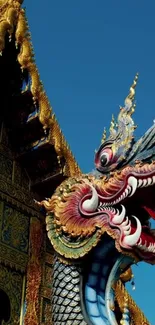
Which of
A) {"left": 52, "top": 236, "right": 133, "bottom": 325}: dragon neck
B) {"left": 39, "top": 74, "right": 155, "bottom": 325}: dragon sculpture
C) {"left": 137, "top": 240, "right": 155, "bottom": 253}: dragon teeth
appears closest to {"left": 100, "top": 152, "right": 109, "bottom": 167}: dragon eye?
{"left": 39, "top": 74, "right": 155, "bottom": 325}: dragon sculpture

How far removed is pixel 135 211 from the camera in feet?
13.2

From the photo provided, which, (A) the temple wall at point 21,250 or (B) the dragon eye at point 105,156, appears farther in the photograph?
(A) the temple wall at point 21,250

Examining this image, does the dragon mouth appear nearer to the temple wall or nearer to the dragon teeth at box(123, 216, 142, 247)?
the dragon teeth at box(123, 216, 142, 247)

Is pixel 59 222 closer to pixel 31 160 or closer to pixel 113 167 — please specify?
pixel 113 167

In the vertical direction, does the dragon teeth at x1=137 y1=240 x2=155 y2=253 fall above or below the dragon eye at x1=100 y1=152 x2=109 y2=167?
below

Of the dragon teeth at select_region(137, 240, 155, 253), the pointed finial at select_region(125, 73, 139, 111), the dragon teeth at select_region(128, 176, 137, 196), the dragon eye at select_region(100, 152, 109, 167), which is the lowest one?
the dragon teeth at select_region(137, 240, 155, 253)

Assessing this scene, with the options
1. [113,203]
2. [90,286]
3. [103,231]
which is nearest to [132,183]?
[113,203]

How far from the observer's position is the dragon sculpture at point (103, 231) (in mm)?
3801

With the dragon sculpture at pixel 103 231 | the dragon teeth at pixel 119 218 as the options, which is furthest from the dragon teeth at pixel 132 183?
the dragon teeth at pixel 119 218

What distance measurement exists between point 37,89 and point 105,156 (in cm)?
122

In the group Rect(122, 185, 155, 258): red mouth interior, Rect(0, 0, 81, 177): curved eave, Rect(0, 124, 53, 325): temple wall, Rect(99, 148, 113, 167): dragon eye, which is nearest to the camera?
Rect(122, 185, 155, 258): red mouth interior

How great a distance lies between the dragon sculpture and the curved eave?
98 cm

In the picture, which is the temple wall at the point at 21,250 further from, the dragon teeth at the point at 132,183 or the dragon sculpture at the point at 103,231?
the dragon teeth at the point at 132,183

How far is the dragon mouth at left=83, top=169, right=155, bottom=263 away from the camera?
375 cm
